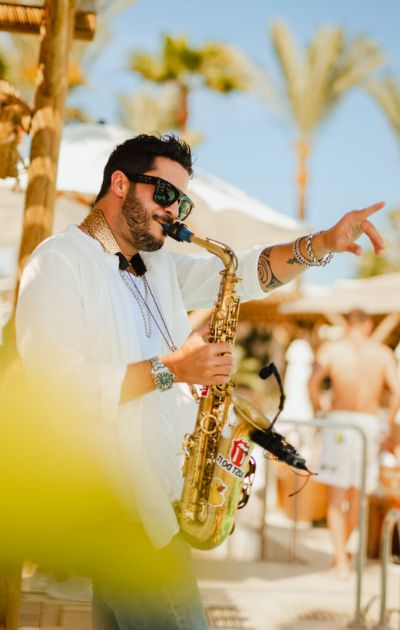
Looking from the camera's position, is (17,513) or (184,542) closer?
(17,513)

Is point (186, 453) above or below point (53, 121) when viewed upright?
below

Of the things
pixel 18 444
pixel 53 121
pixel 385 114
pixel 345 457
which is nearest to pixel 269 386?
pixel 385 114

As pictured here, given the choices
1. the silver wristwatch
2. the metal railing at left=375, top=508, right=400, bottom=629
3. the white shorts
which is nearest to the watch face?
the silver wristwatch

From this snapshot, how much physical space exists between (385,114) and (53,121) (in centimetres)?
2098

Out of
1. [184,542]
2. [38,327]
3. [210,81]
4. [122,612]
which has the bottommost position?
[122,612]

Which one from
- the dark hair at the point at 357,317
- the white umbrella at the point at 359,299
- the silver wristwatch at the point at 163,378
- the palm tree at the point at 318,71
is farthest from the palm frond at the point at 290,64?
the silver wristwatch at the point at 163,378

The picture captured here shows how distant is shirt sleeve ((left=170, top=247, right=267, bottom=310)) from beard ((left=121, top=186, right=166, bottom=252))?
0.41 m

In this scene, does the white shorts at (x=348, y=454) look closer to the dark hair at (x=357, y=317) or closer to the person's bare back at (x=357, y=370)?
the person's bare back at (x=357, y=370)

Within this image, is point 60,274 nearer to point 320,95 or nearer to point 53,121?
point 53,121

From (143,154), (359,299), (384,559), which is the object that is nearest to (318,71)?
(359,299)

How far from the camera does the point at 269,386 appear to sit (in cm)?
2430

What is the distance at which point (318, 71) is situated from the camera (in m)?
23.1

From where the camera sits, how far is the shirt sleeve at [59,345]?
2012 mm

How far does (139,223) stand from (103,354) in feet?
1.48
